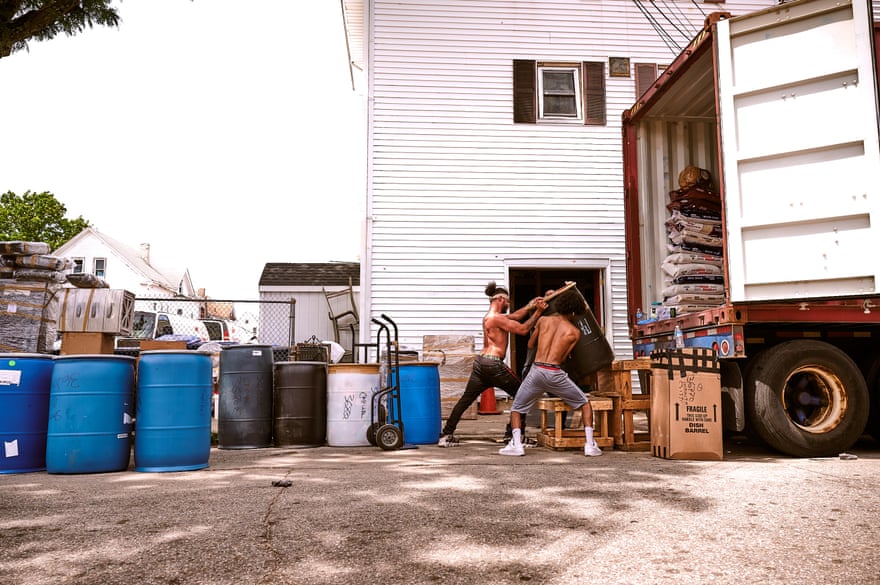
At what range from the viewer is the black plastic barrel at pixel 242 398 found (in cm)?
737

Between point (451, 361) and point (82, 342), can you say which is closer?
point (82, 342)

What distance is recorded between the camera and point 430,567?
9.61ft

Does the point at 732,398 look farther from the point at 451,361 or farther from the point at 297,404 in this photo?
the point at 451,361

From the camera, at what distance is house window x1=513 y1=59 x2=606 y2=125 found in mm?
12328

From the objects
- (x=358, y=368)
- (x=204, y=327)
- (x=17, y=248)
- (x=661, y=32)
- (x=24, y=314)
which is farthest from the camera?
(x=204, y=327)

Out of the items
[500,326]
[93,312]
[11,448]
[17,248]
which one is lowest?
[11,448]

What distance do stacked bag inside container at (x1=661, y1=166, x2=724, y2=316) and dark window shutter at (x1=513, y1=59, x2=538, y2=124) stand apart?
437cm

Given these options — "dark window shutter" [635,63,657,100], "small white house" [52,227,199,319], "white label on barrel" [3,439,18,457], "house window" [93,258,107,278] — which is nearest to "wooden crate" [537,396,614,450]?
"white label on barrel" [3,439,18,457]

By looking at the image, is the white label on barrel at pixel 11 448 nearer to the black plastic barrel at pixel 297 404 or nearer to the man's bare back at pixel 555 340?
the black plastic barrel at pixel 297 404

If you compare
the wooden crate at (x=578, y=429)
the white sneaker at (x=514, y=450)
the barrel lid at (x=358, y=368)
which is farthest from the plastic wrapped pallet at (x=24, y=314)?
the wooden crate at (x=578, y=429)

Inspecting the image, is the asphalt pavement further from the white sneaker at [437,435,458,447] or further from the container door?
the container door

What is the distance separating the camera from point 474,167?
12148 mm

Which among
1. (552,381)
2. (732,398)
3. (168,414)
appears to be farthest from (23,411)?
(732,398)

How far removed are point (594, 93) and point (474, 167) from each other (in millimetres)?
2677
